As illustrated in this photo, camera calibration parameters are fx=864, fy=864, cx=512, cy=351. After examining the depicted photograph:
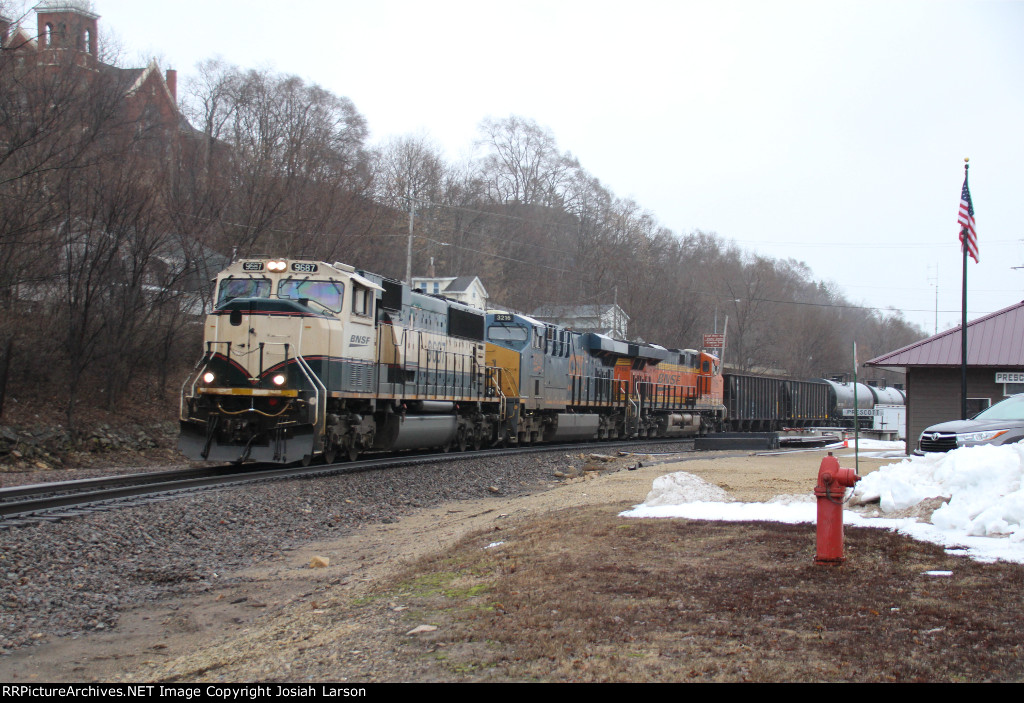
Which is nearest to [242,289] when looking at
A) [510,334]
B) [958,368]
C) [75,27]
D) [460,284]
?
[510,334]

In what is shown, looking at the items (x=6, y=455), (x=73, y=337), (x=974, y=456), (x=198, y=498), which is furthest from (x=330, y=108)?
(x=974, y=456)

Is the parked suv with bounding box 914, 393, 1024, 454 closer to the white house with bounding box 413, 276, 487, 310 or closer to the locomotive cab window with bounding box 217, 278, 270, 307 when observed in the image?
the locomotive cab window with bounding box 217, 278, 270, 307

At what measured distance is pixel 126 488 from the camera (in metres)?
12.2

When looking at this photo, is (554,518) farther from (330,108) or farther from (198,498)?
(330,108)

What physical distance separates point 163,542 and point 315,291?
23.2 feet

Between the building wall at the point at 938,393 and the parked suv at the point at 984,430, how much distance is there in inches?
403

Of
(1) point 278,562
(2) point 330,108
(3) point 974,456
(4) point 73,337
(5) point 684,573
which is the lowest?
(1) point 278,562

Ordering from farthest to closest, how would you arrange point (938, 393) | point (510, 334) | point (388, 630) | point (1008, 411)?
1. point (938, 393)
2. point (510, 334)
3. point (1008, 411)
4. point (388, 630)

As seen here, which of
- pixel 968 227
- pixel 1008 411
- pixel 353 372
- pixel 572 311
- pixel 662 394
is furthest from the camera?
pixel 572 311

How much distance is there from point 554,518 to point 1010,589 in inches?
206

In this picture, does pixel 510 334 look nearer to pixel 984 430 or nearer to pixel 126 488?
pixel 984 430

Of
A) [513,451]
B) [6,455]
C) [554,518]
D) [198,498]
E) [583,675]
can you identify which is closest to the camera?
[583,675]

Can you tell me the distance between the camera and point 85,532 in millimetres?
9109

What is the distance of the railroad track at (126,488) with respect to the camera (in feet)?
33.1
